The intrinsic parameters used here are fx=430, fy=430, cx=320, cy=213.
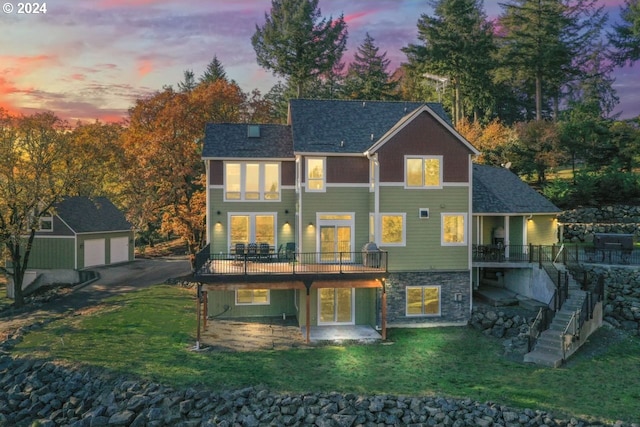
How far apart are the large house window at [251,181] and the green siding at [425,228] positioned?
5091 millimetres

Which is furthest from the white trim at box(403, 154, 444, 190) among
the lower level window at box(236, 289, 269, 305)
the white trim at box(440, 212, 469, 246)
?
the lower level window at box(236, 289, 269, 305)

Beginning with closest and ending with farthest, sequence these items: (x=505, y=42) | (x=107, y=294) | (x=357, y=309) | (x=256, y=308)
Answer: (x=357, y=309) → (x=256, y=308) → (x=107, y=294) → (x=505, y=42)

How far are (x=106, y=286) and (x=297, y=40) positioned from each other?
26.7m

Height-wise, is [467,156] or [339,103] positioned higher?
[339,103]

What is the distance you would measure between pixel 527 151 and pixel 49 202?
3184 cm

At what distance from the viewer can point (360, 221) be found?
62.2 ft

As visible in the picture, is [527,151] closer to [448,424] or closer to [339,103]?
[339,103]

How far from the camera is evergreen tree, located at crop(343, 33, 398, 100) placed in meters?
44.8

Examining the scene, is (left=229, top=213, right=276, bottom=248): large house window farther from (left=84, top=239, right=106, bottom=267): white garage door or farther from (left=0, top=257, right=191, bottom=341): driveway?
(left=84, top=239, right=106, bottom=267): white garage door

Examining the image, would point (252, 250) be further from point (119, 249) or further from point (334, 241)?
point (119, 249)

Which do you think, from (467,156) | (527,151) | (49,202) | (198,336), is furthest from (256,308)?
(527,151)

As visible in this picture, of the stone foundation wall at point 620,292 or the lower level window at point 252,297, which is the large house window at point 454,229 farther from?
the lower level window at point 252,297

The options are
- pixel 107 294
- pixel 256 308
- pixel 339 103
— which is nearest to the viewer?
pixel 256 308

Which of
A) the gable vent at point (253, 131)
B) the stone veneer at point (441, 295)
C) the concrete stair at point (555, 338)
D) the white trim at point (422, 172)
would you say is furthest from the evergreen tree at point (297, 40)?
the concrete stair at point (555, 338)
